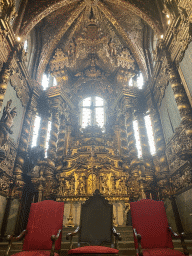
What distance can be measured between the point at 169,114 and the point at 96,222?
6966 mm

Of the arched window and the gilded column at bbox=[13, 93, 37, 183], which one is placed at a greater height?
the arched window

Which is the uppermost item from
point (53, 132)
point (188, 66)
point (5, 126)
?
point (188, 66)

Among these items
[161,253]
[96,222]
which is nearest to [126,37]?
[96,222]

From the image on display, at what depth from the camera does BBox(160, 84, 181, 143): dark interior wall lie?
29.4 feet

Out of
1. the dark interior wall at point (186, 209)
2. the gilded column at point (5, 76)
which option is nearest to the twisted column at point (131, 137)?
the dark interior wall at point (186, 209)

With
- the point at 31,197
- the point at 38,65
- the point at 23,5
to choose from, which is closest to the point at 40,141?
the point at 31,197

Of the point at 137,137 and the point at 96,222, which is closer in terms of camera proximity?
the point at 96,222

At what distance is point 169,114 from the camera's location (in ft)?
31.5

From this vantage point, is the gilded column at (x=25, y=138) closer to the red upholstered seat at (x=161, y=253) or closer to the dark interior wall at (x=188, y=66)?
the red upholstered seat at (x=161, y=253)

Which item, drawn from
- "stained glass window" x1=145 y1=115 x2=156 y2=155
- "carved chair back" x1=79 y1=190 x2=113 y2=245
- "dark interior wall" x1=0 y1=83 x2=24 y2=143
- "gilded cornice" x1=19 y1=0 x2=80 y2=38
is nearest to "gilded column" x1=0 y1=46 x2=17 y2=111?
"dark interior wall" x1=0 y1=83 x2=24 y2=143

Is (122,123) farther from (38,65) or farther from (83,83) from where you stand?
(38,65)

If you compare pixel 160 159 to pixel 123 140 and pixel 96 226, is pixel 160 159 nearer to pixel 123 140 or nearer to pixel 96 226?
pixel 123 140

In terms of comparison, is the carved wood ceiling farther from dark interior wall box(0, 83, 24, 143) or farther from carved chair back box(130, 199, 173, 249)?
carved chair back box(130, 199, 173, 249)

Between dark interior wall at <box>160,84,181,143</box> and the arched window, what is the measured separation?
14.0 ft
